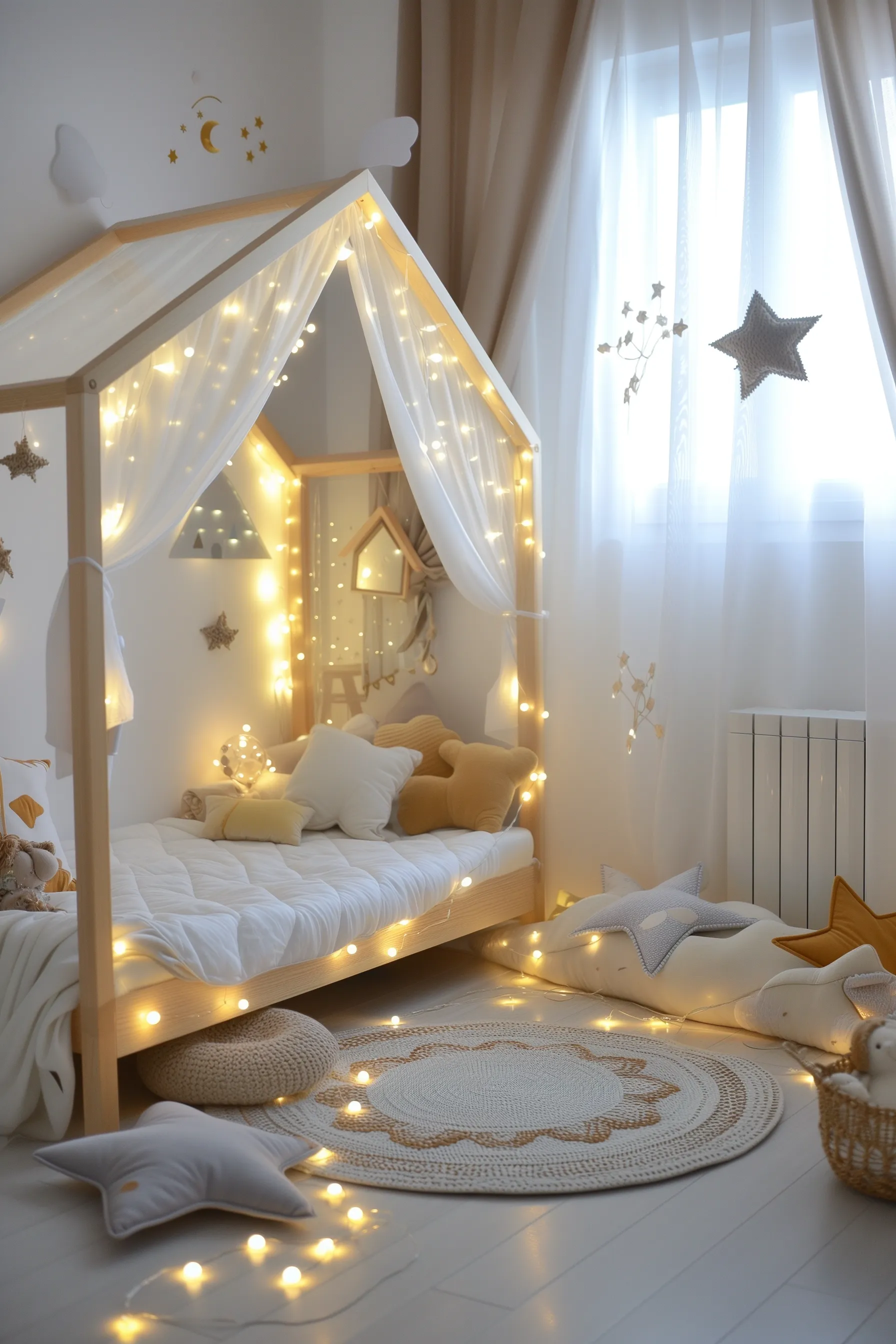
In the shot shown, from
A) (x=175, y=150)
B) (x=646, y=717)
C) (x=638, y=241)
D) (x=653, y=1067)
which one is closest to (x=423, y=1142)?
(x=653, y=1067)

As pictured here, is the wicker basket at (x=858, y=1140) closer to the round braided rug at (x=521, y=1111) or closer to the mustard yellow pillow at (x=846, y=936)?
the round braided rug at (x=521, y=1111)

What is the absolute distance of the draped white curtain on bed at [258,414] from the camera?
108 inches

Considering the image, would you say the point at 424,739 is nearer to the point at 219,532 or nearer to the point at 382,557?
the point at 382,557

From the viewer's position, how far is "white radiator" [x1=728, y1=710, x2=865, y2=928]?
144 inches

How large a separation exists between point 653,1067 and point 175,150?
3213 millimetres

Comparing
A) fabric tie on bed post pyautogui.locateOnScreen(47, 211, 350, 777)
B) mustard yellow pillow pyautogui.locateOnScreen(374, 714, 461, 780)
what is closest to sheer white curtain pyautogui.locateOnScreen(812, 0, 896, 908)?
mustard yellow pillow pyautogui.locateOnScreen(374, 714, 461, 780)

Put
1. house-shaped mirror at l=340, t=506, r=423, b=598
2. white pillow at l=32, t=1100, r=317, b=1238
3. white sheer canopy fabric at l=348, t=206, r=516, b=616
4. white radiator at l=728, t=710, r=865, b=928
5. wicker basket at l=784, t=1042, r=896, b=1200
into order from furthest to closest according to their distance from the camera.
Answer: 1. house-shaped mirror at l=340, t=506, r=423, b=598
2. white radiator at l=728, t=710, r=865, b=928
3. white sheer canopy fabric at l=348, t=206, r=516, b=616
4. wicker basket at l=784, t=1042, r=896, b=1200
5. white pillow at l=32, t=1100, r=317, b=1238

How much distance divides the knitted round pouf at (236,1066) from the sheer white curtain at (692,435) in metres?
1.59

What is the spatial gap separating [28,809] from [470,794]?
4.50ft

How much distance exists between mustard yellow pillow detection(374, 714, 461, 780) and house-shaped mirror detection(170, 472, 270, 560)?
2.59ft

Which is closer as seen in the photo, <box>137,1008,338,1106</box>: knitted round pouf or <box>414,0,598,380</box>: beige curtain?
<box>137,1008,338,1106</box>: knitted round pouf

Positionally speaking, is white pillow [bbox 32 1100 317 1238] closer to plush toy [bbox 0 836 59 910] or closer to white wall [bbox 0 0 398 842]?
plush toy [bbox 0 836 59 910]

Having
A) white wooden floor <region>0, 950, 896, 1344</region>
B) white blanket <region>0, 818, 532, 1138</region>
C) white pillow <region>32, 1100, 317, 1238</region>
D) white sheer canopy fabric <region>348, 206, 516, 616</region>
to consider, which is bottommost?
white wooden floor <region>0, 950, 896, 1344</region>

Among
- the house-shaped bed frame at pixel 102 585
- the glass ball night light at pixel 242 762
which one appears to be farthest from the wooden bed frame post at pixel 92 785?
the glass ball night light at pixel 242 762
